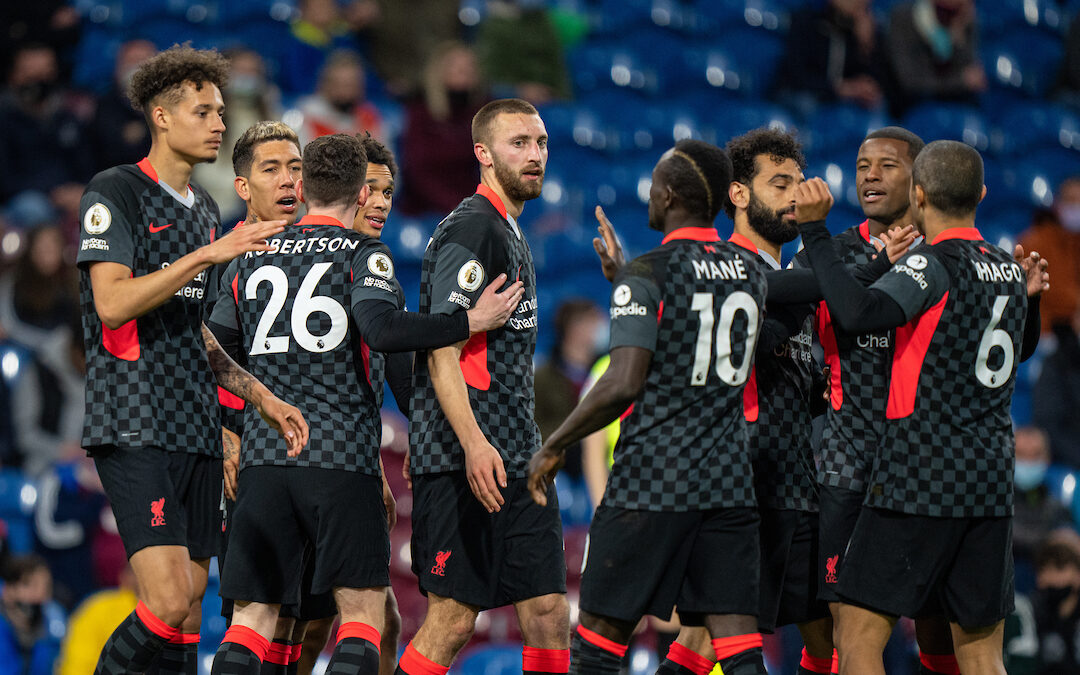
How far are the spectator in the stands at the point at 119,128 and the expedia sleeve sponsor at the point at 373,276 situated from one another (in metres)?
5.90

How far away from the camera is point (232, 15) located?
12.3 metres

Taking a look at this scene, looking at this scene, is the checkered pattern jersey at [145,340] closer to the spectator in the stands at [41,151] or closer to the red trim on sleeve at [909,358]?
the red trim on sleeve at [909,358]

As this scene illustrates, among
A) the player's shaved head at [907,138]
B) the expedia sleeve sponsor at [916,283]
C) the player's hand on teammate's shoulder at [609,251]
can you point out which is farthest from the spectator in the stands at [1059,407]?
the player's hand on teammate's shoulder at [609,251]

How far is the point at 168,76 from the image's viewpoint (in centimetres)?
575

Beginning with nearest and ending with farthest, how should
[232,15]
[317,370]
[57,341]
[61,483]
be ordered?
1. [317,370]
2. [61,483]
3. [57,341]
4. [232,15]

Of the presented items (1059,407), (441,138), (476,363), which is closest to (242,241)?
(476,363)

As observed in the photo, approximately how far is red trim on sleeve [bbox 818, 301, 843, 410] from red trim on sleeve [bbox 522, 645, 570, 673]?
1576 millimetres

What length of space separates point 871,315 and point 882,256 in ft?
2.28

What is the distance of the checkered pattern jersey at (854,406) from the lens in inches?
220

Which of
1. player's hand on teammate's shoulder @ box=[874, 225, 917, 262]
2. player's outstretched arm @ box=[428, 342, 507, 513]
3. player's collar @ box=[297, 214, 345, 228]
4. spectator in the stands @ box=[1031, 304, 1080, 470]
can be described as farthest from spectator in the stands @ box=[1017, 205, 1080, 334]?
player's collar @ box=[297, 214, 345, 228]

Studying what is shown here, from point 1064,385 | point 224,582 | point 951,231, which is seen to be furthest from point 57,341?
point 1064,385

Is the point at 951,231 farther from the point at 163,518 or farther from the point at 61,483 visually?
the point at 61,483

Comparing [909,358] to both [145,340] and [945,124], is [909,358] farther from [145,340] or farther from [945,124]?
[945,124]

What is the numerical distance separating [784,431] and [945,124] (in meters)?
8.44
